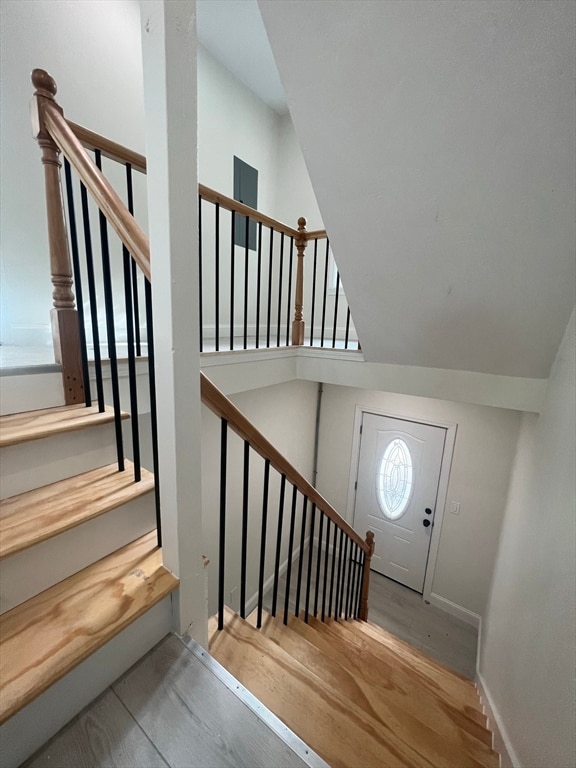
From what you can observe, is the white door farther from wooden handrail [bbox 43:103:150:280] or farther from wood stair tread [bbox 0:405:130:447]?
wooden handrail [bbox 43:103:150:280]

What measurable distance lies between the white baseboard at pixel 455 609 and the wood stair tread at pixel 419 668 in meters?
1.22

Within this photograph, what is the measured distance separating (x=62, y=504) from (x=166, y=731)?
2.18 feet

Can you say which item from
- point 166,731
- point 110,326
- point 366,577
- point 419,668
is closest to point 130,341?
point 110,326

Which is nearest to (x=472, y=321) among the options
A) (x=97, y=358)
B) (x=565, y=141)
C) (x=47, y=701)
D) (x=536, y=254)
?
(x=536, y=254)

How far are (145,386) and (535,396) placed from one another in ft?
7.78

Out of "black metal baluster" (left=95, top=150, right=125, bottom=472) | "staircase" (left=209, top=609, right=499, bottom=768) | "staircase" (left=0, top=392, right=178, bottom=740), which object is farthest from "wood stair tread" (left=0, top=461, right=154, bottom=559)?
"staircase" (left=209, top=609, right=499, bottom=768)

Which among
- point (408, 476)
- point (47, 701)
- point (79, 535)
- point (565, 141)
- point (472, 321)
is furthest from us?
point (408, 476)

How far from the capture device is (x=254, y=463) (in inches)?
122

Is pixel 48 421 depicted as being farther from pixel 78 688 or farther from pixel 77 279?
pixel 78 688

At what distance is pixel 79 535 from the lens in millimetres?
945

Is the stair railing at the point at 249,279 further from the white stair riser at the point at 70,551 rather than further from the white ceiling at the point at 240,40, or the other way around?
the white ceiling at the point at 240,40

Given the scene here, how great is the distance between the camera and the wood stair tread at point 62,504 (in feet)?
2.76

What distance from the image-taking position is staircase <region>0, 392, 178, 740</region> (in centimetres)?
72

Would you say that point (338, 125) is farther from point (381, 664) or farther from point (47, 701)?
point (381, 664)
